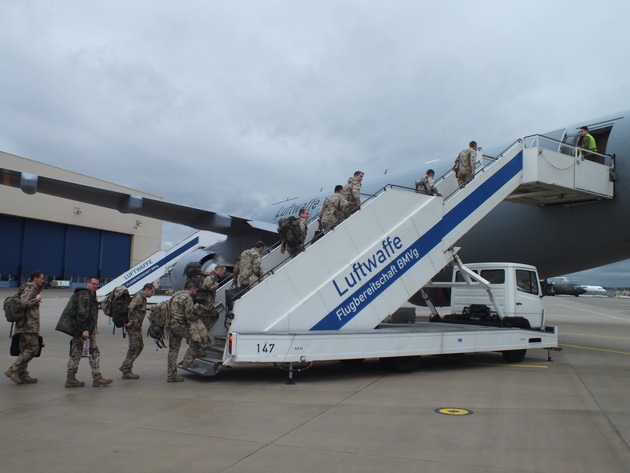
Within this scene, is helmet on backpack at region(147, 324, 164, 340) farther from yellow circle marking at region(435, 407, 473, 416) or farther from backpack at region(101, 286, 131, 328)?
yellow circle marking at region(435, 407, 473, 416)

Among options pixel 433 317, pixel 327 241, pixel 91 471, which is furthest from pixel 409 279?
pixel 91 471

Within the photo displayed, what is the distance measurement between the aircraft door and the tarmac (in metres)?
1.67

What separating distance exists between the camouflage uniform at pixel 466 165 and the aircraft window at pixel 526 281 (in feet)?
8.22

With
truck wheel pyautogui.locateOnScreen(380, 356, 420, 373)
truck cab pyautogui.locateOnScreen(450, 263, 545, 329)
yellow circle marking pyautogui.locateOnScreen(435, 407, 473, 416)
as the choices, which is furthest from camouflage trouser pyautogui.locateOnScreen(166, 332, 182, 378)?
truck cab pyautogui.locateOnScreen(450, 263, 545, 329)

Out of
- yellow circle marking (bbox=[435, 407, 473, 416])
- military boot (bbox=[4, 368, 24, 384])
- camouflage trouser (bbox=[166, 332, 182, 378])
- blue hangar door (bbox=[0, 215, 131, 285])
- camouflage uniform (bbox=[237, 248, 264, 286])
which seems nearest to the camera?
yellow circle marking (bbox=[435, 407, 473, 416])

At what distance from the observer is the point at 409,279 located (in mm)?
9711

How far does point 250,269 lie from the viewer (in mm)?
9172

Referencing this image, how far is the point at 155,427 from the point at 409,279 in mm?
5456

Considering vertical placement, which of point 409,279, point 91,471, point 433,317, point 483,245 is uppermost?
point 483,245

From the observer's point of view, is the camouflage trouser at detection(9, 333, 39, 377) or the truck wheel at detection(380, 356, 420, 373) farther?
the truck wheel at detection(380, 356, 420, 373)

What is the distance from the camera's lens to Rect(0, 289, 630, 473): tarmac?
15.3 ft

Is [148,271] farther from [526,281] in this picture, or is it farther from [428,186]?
[526,281]

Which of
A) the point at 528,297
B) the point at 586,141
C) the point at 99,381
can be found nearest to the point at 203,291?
the point at 99,381

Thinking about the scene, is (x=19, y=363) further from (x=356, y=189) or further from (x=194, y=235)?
(x=194, y=235)
